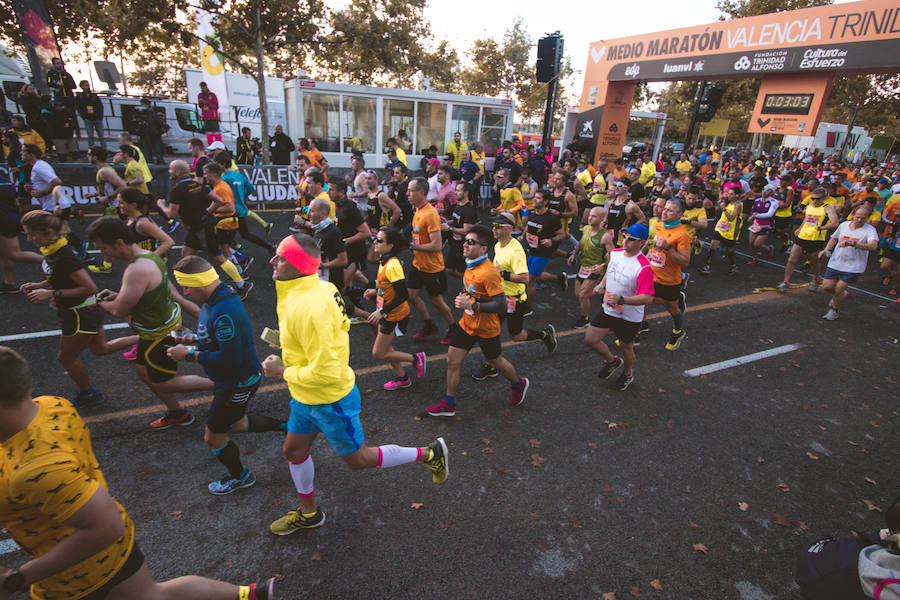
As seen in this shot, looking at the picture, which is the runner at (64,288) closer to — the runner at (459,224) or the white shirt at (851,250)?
the runner at (459,224)

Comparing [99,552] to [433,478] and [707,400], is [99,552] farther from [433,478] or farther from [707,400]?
[707,400]

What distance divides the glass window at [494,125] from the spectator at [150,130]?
1265 cm

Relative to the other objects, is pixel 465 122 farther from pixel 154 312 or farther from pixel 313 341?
pixel 313 341

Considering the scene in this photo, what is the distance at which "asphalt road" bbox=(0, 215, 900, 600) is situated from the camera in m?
3.08

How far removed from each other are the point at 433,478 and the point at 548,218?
4624 mm

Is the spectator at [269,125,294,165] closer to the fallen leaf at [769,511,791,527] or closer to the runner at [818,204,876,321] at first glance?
the runner at [818,204,876,321]

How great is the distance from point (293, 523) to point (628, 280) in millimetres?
3973

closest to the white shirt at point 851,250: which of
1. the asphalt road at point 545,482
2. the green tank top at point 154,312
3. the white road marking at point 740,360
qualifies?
the white road marking at point 740,360

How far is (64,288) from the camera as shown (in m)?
4.06

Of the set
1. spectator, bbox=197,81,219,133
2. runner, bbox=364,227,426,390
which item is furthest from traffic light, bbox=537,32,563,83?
runner, bbox=364,227,426,390

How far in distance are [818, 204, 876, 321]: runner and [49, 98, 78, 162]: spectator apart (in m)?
18.5

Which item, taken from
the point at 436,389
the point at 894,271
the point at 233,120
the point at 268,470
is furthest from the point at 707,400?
the point at 233,120

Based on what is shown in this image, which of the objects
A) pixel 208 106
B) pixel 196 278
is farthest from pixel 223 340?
pixel 208 106

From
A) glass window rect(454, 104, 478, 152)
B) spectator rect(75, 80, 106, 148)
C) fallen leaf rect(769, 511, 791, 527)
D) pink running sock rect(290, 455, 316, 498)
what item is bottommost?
fallen leaf rect(769, 511, 791, 527)
